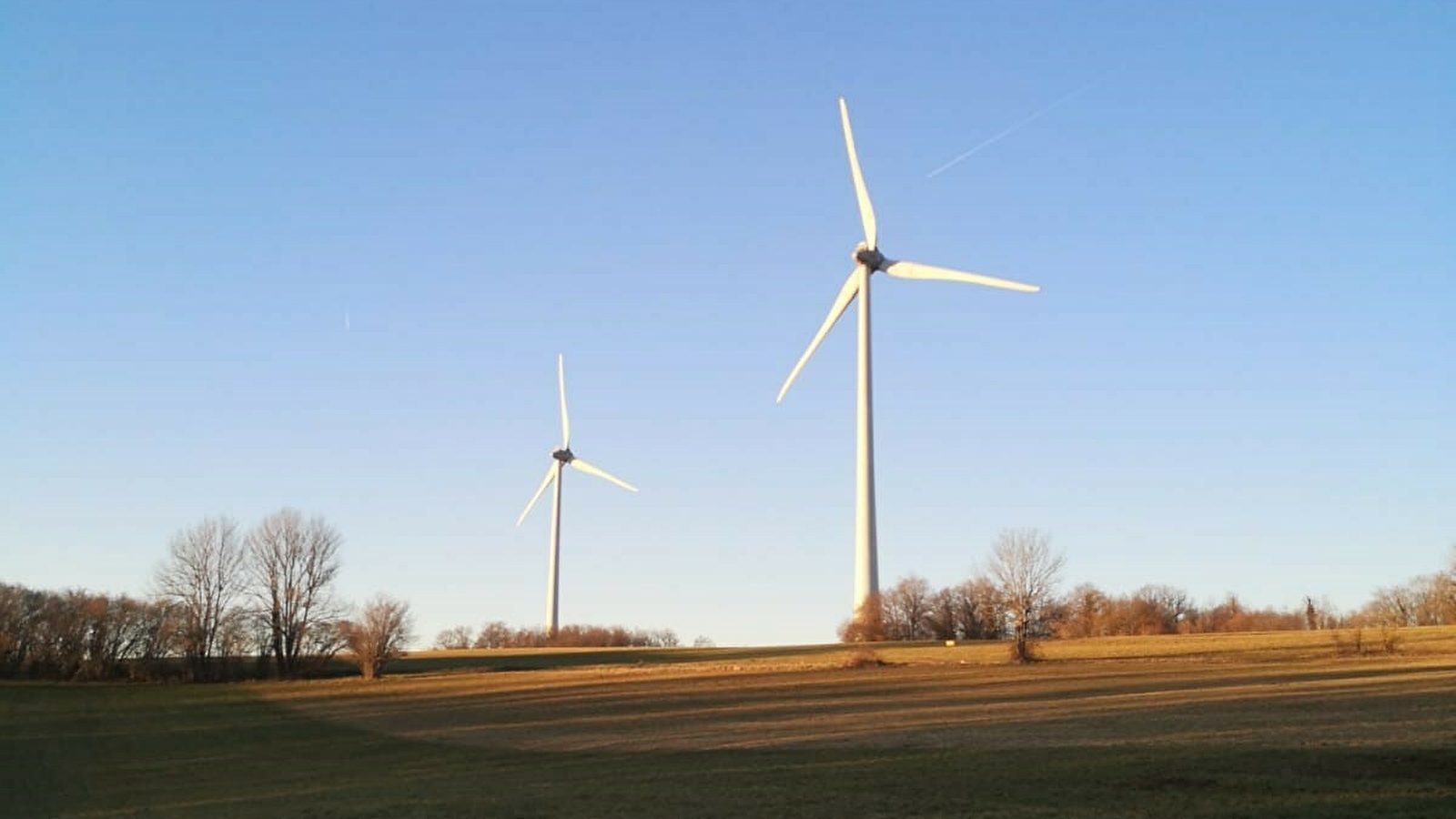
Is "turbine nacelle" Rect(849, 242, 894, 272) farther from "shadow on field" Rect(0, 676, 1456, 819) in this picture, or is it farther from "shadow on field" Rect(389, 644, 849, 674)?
"shadow on field" Rect(0, 676, 1456, 819)

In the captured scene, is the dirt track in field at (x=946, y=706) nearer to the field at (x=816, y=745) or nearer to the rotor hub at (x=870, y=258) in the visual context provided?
the field at (x=816, y=745)

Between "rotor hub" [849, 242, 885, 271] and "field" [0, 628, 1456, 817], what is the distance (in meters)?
29.8

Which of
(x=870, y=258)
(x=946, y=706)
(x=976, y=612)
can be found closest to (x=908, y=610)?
(x=976, y=612)

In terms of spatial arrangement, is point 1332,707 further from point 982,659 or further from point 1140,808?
point 982,659

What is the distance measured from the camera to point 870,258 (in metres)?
86.1

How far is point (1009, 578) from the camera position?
8050cm

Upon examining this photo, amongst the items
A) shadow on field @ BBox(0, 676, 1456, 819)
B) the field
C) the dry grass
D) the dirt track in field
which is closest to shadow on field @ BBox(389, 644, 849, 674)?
the dry grass

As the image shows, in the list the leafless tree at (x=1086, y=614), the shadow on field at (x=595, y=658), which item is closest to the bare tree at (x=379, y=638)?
the shadow on field at (x=595, y=658)

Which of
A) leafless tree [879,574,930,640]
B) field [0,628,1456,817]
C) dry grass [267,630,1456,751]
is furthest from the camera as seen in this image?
leafless tree [879,574,930,640]

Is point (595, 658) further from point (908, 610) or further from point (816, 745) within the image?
point (816, 745)

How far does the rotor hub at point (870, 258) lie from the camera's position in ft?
282

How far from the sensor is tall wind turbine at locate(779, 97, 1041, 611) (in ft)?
261

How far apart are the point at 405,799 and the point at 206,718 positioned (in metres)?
37.3

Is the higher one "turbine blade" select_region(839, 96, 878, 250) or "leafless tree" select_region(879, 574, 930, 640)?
"turbine blade" select_region(839, 96, 878, 250)
